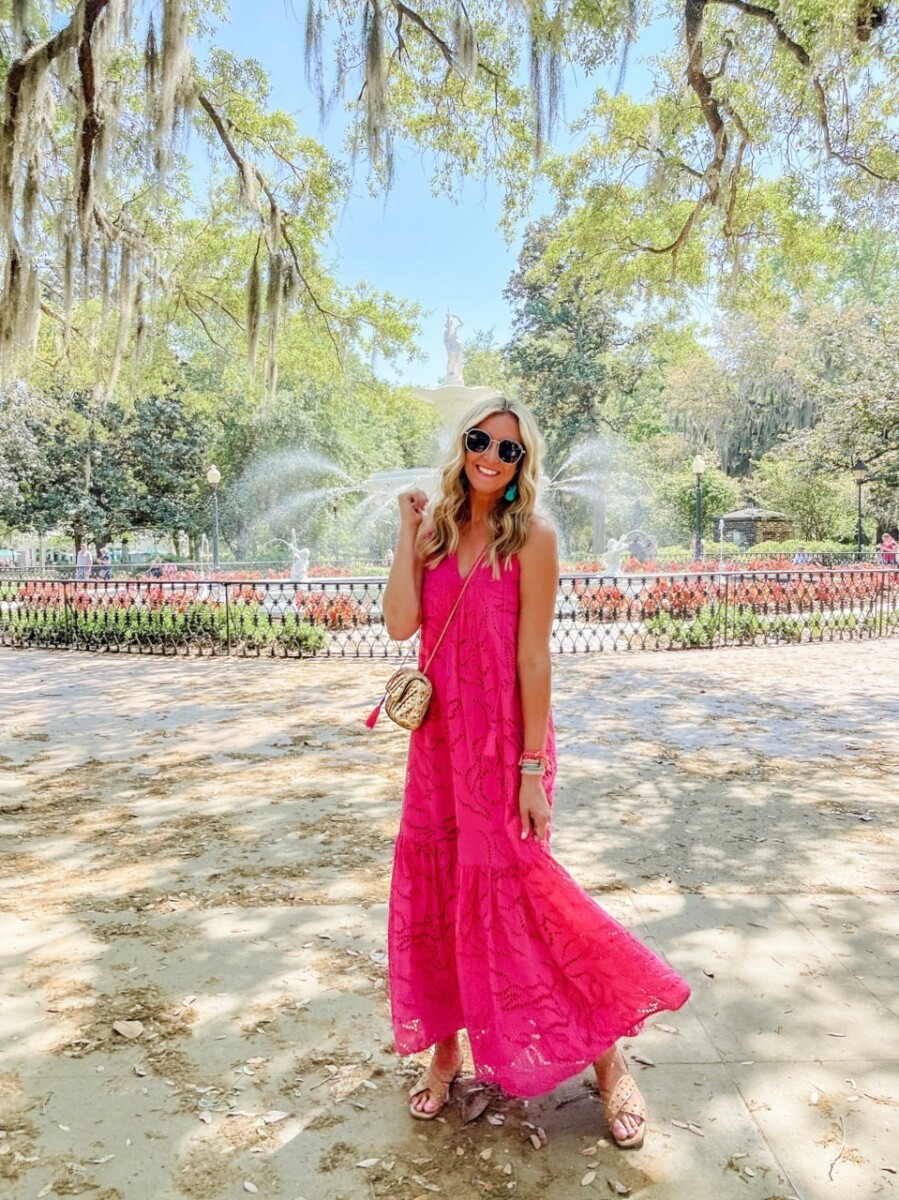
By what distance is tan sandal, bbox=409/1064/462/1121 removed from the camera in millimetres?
1909

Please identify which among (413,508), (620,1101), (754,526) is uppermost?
(754,526)

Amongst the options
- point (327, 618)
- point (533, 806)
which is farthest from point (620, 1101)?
point (327, 618)

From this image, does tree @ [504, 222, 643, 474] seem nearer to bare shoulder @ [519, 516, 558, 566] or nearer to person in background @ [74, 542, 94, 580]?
person in background @ [74, 542, 94, 580]

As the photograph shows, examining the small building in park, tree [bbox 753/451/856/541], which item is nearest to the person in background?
the small building in park

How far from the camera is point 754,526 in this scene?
33375mm

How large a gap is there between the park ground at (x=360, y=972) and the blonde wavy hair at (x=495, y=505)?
4.45ft

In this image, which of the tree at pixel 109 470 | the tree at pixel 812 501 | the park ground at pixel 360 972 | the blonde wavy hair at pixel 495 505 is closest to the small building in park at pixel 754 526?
the tree at pixel 812 501

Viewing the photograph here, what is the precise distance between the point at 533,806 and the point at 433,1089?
0.76 metres

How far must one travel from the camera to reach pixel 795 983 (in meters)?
2.49

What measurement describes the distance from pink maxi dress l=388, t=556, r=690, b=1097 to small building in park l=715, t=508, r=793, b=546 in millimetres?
29494

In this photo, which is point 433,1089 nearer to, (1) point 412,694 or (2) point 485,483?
(1) point 412,694

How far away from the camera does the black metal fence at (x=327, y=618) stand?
1048 centimetres

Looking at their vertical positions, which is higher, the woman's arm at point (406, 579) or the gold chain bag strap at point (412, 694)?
the woman's arm at point (406, 579)

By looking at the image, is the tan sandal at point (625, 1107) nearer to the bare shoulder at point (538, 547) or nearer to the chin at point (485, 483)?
the bare shoulder at point (538, 547)
